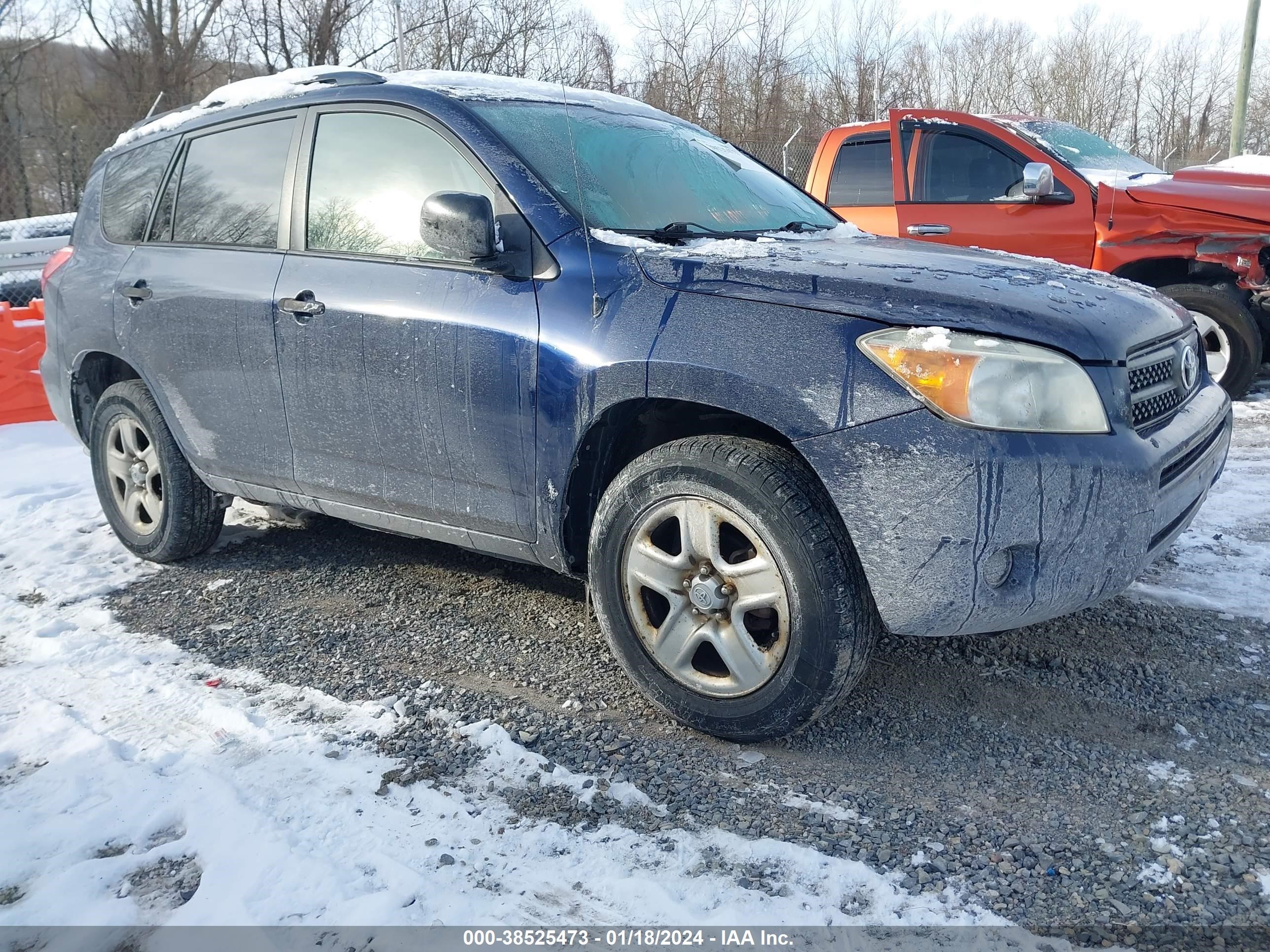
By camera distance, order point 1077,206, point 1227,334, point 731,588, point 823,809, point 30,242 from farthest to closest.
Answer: point 30,242 → point 1077,206 → point 1227,334 → point 731,588 → point 823,809

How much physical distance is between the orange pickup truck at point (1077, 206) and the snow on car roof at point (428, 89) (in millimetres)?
3384

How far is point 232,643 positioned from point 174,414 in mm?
1038

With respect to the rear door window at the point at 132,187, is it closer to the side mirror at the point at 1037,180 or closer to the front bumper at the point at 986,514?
the front bumper at the point at 986,514

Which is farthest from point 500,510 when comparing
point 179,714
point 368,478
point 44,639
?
point 44,639

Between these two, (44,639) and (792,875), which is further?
(44,639)

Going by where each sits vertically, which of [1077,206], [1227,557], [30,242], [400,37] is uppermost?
[400,37]

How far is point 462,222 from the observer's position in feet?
9.30

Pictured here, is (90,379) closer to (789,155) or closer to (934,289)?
(934,289)

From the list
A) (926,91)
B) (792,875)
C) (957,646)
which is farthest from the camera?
(926,91)

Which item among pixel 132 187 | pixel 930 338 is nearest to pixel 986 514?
pixel 930 338

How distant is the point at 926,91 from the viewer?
25.4m

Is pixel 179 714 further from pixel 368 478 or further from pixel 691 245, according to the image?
pixel 691 245

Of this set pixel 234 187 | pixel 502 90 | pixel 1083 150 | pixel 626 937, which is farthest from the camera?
pixel 1083 150

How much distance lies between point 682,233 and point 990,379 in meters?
1.11
